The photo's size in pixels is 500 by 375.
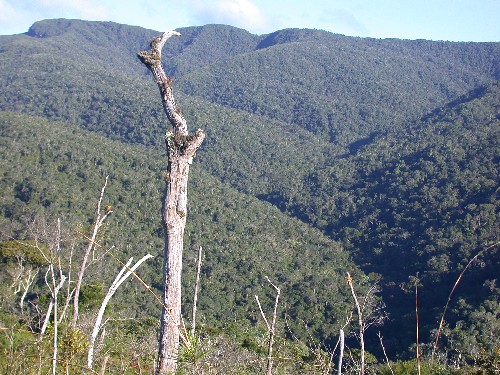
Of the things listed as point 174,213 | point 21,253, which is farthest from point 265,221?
point 174,213

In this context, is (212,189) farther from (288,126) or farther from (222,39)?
(222,39)

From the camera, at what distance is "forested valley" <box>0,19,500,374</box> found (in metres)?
5.73

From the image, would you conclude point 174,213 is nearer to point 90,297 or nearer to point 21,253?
point 90,297

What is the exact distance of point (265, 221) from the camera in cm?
4066

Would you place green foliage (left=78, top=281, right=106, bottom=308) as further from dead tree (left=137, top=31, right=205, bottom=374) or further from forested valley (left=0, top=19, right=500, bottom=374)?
dead tree (left=137, top=31, right=205, bottom=374)

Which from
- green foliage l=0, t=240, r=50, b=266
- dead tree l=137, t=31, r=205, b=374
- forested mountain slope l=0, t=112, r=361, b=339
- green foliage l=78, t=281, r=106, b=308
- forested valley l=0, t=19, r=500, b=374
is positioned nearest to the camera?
dead tree l=137, t=31, r=205, b=374

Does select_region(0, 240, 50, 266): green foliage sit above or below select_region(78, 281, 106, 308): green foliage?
above

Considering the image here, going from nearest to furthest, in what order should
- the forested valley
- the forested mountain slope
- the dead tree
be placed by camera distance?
1. the dead tree
2. the forested valley
3. the forested mountain slope

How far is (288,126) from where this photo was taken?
75562 mm

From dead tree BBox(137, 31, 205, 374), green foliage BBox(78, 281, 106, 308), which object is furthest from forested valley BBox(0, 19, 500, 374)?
dead tree BBox(137, 31, 205, 374)

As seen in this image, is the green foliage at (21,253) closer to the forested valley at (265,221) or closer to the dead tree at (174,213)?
the forested valley at (265,221)

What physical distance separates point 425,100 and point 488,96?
105ft

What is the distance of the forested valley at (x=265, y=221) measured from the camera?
573 centimetres

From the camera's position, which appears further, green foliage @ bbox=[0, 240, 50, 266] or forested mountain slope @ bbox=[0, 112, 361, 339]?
forested mountain slope @ bbox=[0, 112, 361, 339]
